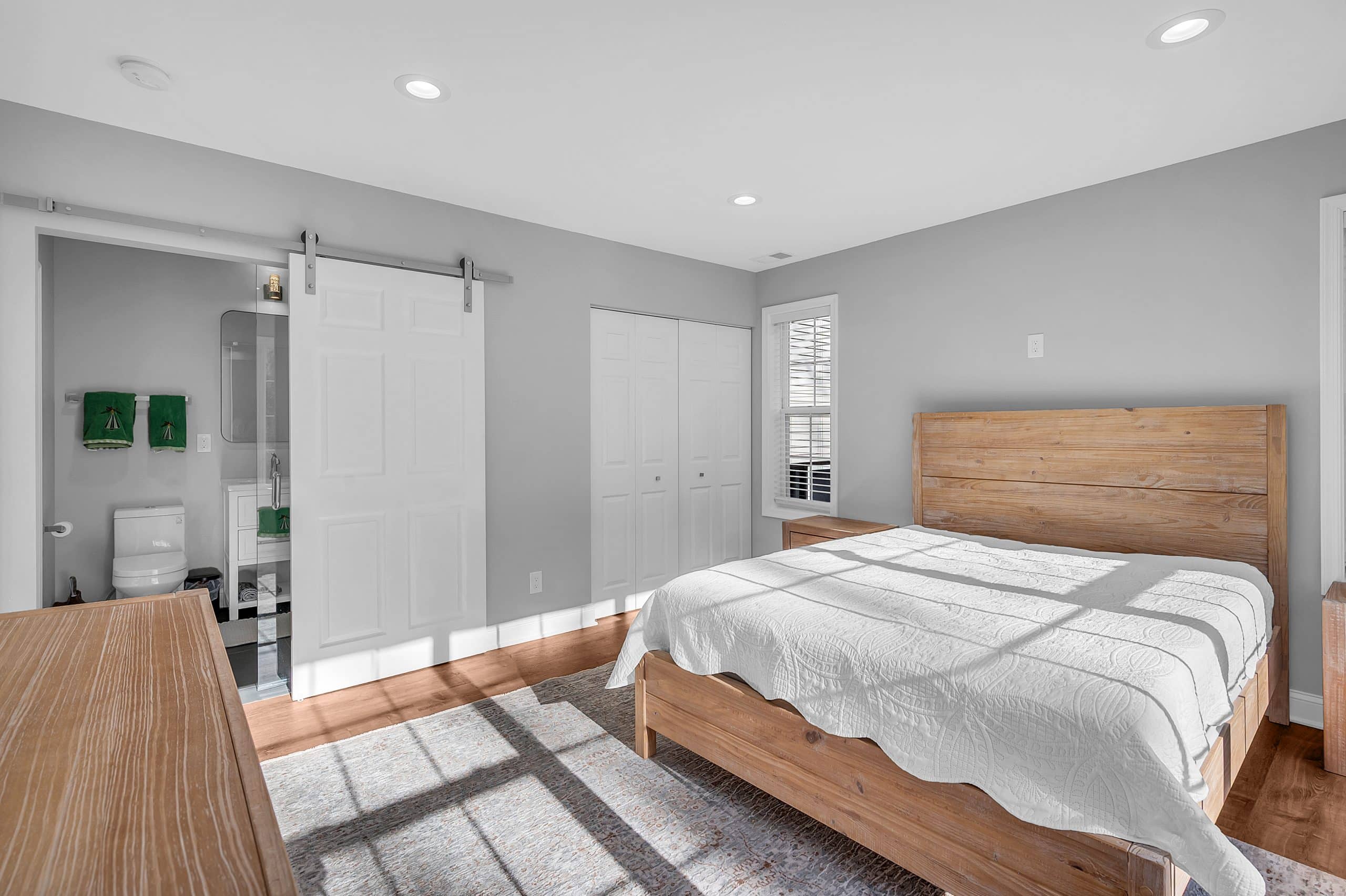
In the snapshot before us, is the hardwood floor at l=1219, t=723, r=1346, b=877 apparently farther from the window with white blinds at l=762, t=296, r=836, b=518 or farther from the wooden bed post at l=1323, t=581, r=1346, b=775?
the window with white blinds at l=762, t=296, r=836, b=518

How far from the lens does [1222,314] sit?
9.23 feet

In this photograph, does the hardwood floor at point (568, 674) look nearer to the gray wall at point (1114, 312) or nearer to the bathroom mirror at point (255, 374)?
the gray wall at point (1114, 312)

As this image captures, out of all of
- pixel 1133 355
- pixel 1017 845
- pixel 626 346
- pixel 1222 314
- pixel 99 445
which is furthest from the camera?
pixel 626 346

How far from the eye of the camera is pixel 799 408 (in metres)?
4.74

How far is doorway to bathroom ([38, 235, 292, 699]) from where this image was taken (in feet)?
10.5

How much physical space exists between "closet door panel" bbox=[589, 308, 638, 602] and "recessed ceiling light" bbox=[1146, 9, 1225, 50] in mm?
2854

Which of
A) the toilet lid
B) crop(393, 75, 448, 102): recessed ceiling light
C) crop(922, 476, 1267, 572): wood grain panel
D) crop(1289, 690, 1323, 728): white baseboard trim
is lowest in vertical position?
crop(1289, 690, 1323, 728): white baseboard trim

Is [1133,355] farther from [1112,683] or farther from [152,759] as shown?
[152,759]

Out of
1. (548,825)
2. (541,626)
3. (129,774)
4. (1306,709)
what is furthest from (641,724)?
(1306,709)

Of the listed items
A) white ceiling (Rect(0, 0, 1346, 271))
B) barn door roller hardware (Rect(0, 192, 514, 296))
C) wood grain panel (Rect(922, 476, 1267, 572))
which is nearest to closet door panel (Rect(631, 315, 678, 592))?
barn door roller hardware (Rect(0, 192, 514, 296))

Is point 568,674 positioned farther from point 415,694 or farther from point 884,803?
point 884,803

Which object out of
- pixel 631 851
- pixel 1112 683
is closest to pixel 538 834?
pixel 631 851

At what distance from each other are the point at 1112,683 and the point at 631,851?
4.40ft

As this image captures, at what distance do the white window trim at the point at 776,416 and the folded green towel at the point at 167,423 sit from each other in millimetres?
3821
